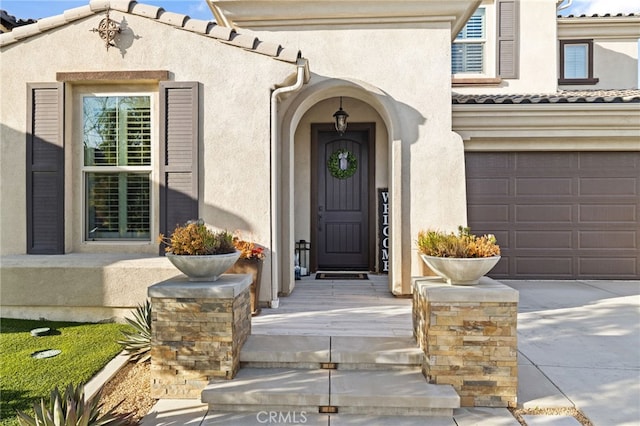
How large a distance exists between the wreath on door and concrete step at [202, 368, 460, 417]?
4.67 m

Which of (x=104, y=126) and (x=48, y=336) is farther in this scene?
(x=104, y=126)

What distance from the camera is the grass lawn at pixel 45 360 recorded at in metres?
3.07

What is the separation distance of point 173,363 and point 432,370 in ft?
6.91

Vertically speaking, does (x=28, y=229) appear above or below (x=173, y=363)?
above

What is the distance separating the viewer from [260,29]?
5840 millimetres

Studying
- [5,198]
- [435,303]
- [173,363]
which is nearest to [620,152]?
[435,303]

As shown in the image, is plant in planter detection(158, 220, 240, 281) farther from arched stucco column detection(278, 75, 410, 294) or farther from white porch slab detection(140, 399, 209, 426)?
arched stucco column detection(278, 75, 410, 294)

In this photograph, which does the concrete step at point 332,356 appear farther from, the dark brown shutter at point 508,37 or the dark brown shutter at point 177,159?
the dark brown shutter at point 508,37

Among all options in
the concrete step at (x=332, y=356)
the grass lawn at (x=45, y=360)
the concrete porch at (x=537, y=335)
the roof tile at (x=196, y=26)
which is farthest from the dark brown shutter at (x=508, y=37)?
the grass lawn at (x=45, y=360)

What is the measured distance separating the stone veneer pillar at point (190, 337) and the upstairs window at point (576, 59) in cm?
1062

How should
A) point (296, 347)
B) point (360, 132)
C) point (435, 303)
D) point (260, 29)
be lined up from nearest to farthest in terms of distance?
point (435, 303) → point (296, 347) → point (260, 29) → point (360, 132)

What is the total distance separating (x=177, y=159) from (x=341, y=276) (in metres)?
3.44

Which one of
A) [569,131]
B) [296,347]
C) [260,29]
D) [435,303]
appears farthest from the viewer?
[569,131]

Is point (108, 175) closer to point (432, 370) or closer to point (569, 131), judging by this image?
point (432, 370)
